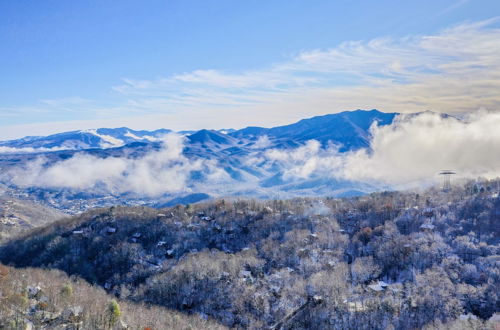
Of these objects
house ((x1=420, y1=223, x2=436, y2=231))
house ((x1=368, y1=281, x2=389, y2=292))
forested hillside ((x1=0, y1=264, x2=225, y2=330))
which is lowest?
house ((x1=368, y1=281, x2=389, y2=292))

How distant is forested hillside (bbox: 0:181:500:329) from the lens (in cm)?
9194

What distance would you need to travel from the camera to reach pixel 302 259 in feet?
414

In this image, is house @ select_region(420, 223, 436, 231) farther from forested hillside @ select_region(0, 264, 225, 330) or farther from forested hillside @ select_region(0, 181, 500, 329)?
forested hillside @ select_region(0, 264, 225, 330)

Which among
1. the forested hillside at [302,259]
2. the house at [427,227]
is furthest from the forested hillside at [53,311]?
the house at [427,227]

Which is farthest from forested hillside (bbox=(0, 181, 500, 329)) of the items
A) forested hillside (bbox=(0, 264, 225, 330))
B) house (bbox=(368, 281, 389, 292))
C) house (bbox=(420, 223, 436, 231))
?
forested hillside (bbox=(0, 264, 225, 330))

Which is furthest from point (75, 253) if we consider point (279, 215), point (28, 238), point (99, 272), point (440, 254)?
point (440, 254)

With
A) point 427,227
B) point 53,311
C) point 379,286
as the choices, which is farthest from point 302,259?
point 53,311

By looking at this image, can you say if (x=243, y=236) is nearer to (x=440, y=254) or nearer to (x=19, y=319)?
(x=440, y=254)

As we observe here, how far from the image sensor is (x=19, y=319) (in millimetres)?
50125

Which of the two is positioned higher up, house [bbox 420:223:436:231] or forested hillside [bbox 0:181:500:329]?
house [bbox 420:223:436:231]

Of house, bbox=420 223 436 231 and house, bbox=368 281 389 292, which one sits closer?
house, bbox=368 281 389 292

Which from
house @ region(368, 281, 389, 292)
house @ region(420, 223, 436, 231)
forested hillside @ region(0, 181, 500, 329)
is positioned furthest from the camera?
house @ region(420, 223, 436, 231)

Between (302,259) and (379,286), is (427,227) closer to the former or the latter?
(379,286)

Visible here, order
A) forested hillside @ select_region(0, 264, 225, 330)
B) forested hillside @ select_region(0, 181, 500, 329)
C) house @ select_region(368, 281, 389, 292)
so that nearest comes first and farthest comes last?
forested hillside @ select_region(0, 264, 225, 330), forested hillside @ select_region(0, 181, 500, 329), house @ select_region(368, 281, 389, 292)
